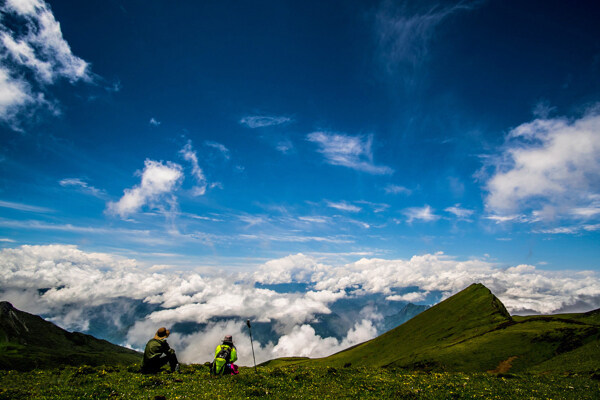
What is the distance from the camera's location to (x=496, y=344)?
79.1 meters

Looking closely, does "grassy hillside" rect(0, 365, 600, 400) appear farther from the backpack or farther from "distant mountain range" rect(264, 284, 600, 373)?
"distant mountain range" rect(264, 284, 600, 373)

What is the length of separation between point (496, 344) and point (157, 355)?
98.4m

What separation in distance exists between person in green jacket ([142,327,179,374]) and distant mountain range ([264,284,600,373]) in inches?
1220

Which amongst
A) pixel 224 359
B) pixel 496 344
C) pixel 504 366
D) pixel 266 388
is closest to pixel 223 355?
pixel 224 359

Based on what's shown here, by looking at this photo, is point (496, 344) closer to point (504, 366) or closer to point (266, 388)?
point (504, 366)

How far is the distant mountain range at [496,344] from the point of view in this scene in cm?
5984

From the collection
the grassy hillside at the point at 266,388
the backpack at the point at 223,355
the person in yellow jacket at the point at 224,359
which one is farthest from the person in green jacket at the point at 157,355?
the person in yellow jacket at the point at 224,359

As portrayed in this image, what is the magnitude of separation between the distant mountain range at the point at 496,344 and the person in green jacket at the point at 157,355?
3099 centimetres

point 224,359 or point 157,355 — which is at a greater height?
point 157,355

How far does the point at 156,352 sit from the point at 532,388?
90.4 ft

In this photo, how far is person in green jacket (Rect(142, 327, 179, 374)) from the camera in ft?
57.2

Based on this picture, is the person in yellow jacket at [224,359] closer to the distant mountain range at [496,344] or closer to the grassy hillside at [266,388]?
the grassy hillside at [266,388]

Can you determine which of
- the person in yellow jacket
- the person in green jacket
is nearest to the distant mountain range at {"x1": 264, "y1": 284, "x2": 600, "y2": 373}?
the person in yellow jacket

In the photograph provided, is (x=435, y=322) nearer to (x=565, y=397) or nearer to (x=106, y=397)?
(x=565, y=397)
